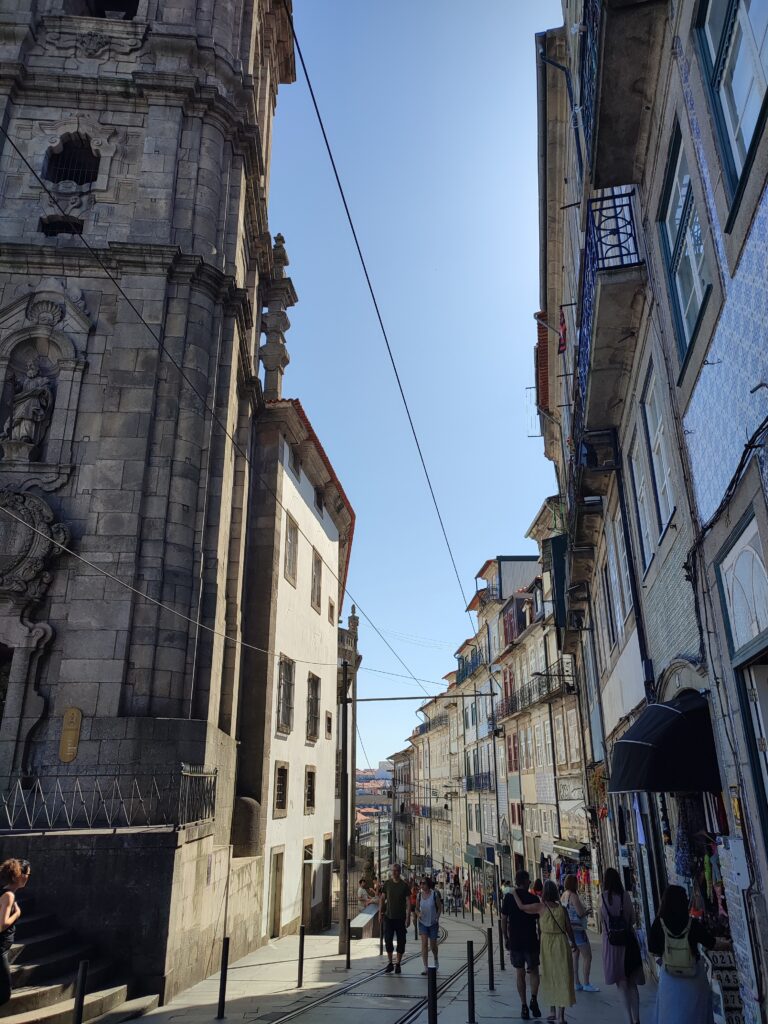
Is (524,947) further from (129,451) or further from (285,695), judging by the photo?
(285,695)

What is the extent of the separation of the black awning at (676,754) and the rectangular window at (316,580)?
16752mm

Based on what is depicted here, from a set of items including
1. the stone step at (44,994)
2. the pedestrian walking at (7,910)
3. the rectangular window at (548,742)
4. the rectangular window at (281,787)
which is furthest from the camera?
the rectangular window at (548,742)

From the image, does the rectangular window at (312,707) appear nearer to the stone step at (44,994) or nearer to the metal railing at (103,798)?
the metal railing at (103,798)

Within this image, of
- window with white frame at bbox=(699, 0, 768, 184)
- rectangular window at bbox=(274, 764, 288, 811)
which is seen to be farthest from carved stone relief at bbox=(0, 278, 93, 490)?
window with white frame at bbox=(699, 0, 768, 184)

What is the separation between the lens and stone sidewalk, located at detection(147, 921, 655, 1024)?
8.16 metres

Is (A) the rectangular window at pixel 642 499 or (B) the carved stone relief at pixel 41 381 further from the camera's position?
(B) the carved stone relief at pixel 41 381

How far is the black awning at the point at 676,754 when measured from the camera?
6473 mm

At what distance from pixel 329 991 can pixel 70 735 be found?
565 cm

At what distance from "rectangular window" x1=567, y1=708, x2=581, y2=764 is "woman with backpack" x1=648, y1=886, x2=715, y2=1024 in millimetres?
20339

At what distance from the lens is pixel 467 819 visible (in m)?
49.1

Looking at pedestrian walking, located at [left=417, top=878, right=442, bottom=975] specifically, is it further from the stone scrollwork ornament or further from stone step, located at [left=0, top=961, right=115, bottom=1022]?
the stone scrollwork ornament

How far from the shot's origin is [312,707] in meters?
23.1

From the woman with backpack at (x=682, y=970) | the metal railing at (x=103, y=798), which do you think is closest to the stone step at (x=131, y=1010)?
the metal railing at (x=103, y=798)

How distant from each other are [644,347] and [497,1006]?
7957 millimetres
